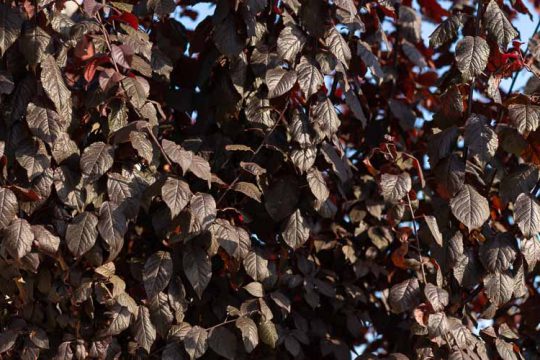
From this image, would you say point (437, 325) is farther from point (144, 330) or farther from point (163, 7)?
point (163, 7)

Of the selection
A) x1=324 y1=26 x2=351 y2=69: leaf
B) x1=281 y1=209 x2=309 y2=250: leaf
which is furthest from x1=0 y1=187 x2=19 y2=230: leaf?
x1=324 y1=26 x2=351 y2=69: leaf

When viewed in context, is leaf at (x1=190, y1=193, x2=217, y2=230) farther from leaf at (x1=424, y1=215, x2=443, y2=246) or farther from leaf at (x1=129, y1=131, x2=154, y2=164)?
leaf at (x1=424, y1=215, x2=443, y2=246)

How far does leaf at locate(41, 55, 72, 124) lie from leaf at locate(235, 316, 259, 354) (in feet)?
2.26

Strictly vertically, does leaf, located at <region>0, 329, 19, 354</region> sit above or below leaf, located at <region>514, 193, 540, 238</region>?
below

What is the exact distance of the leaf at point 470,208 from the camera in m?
2.23

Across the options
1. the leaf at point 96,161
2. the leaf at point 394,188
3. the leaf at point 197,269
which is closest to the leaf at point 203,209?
the leaf at point 197,269

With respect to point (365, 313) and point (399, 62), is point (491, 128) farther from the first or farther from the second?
point (399, 62)

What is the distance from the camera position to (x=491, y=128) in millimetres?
2258

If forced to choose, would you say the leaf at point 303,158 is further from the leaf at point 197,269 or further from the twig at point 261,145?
the leaf at point 197,269

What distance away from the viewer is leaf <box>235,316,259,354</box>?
7.04ft

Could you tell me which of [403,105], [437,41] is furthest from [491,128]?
[403,105]

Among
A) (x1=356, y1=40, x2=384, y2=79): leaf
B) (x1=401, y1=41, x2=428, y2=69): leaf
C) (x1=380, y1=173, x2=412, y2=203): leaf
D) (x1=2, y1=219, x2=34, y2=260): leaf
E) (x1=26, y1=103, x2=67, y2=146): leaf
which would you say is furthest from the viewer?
(x1=401, y1=41, x2=428, y2=69): leaf

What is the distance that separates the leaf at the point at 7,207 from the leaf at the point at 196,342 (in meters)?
0.52

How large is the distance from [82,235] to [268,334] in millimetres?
552
